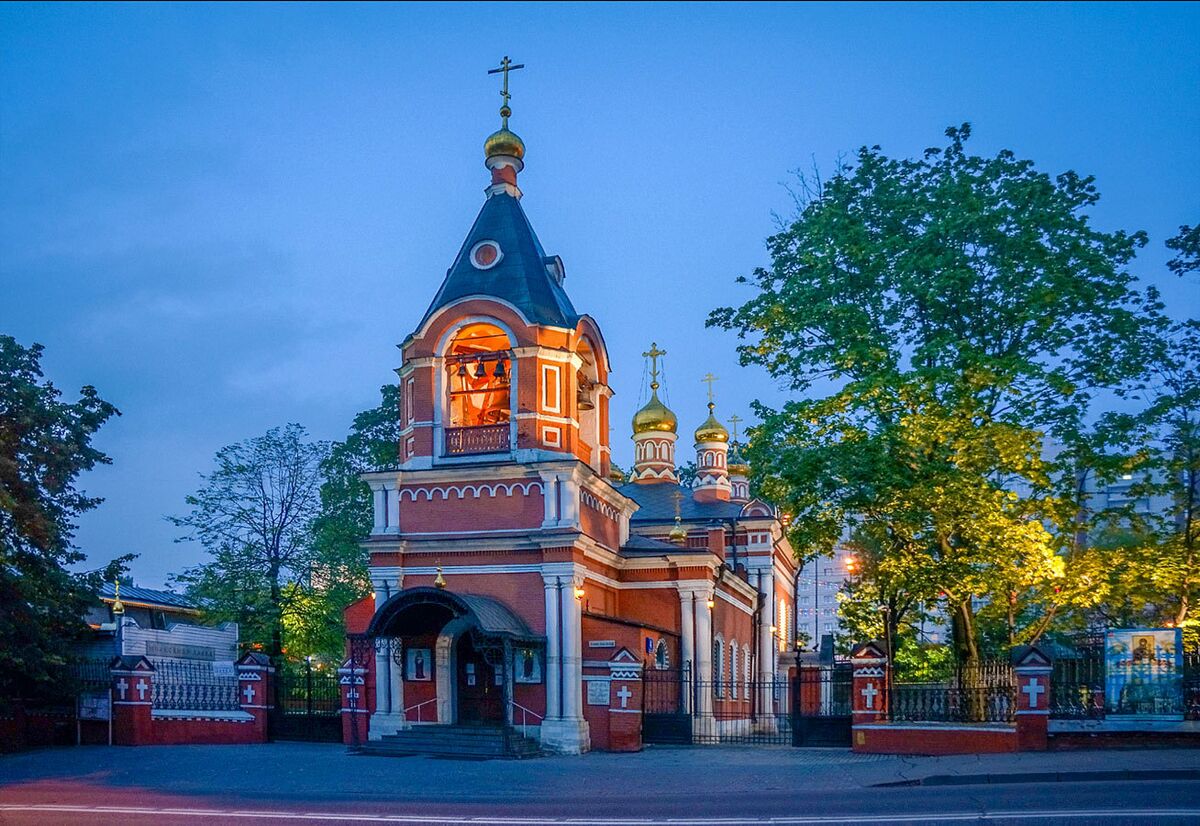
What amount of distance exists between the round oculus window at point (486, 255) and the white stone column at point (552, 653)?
670 centimetres

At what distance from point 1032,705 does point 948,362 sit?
5.73m

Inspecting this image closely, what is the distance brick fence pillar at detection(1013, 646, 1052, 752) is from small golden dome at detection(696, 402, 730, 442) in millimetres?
26811

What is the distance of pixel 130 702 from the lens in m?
23.0

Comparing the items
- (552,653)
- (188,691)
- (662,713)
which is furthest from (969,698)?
(188,691)

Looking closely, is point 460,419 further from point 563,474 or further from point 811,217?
point 811,217

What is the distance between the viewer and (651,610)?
90.2ft

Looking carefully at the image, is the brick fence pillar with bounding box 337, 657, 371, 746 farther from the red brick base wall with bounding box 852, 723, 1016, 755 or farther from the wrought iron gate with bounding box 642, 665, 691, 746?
the red brick base wall with bounding box 852, 723, 1016, 755

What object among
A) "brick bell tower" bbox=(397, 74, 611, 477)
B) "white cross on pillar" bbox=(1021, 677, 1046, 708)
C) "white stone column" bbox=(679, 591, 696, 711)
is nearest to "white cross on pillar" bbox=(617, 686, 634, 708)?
"brick bell tower" bbox=(397, 74, 611, 477)

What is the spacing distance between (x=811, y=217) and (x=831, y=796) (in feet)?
37.2

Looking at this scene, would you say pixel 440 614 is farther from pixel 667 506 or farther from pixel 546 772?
pixel 667 506

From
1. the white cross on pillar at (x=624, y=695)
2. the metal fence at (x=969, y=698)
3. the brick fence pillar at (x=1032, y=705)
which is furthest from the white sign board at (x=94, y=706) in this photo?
the brick fence pillar at (x=1032, y=705)

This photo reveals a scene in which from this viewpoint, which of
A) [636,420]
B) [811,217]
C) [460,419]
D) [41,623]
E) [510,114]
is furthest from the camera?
[636,420]

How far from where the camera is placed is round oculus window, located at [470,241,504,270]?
2439 cm

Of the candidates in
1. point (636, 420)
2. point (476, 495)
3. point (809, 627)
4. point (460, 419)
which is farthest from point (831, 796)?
point (809, 627)
